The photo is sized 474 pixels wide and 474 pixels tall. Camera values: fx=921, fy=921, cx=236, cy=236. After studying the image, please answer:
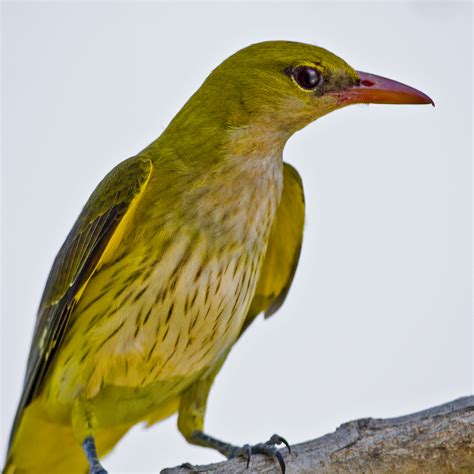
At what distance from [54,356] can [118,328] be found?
1.58 ft

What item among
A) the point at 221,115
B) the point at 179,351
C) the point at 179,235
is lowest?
the point at 179,351

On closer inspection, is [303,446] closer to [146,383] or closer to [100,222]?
[146,383]

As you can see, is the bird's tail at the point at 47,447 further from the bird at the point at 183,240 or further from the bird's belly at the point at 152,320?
the bird's belly at the point at 152,320

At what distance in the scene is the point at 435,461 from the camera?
364cm

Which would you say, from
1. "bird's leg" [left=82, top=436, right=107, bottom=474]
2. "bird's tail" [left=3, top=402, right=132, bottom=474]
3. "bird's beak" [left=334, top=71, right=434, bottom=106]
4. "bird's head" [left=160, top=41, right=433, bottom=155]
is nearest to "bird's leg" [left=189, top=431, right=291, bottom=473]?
"bird's tail" [left=3, top=402, right=132, bottom=474]

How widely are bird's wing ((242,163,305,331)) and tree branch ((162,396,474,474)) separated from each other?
1.34 m

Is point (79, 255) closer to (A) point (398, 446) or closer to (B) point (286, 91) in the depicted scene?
(B) point (286, 91)

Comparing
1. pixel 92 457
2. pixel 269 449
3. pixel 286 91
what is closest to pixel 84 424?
pixel 92 457

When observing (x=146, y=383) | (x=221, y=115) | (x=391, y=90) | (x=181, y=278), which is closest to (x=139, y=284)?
(x=181, y=278)

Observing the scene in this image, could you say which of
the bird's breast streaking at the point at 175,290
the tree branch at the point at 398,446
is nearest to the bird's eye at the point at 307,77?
the bird's breast streaking at the point at 175,290

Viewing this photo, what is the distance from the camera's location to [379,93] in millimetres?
4070

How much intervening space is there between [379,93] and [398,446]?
1.52 m

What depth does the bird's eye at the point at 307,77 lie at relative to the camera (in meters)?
4.05

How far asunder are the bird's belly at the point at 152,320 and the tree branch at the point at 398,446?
2.01ft
